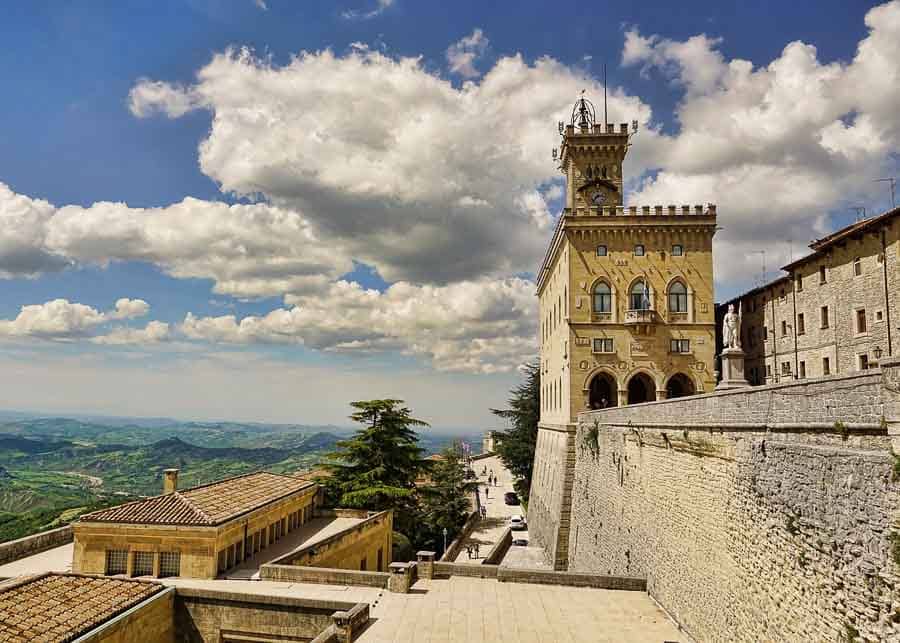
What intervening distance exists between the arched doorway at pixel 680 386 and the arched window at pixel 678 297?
3.42m

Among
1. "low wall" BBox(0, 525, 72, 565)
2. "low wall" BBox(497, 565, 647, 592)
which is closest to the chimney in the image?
"low wall" BBox(0, 525, 72, 565)

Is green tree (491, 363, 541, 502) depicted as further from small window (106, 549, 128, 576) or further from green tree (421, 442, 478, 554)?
small window (106, 549, 128, 576)

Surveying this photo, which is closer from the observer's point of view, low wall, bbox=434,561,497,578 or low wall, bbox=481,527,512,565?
low wall, bbox=434,561,497,578

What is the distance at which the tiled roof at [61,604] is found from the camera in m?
12.0

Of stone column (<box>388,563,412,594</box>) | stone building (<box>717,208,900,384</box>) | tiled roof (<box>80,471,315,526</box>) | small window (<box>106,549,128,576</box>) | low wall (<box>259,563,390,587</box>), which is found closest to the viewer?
stone column (<box>388,563,412,594</box>)

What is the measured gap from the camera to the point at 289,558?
18016 mm

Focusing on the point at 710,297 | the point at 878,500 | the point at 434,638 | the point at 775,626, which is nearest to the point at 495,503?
the point at 710,297

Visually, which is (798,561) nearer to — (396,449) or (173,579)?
(173,579)

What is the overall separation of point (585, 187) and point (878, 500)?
3152 cm

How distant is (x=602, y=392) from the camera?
35656mm

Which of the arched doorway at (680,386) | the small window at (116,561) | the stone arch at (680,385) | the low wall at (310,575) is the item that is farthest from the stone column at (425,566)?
the arched doorway at (680,386)

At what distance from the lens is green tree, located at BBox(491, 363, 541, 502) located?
47.7 m

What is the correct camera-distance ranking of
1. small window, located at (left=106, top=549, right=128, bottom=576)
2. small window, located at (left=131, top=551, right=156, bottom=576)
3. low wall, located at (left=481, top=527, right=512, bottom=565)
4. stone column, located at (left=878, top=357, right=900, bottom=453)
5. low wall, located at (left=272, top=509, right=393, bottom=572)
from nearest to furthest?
stone column, located at (left=878, top=357, right=900, bottom=453) → small window, located at (left=131, top=551, right=156, bottom=576) → small window, located at (left=106, top=549, right=128, bottom=576) → low wall, located at (left=272, top=509, right=393, bottom=572) → low wall, located at (left=481, top=527, right=512, bottom=565)

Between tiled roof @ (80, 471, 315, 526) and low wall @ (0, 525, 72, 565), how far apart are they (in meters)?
3.51
